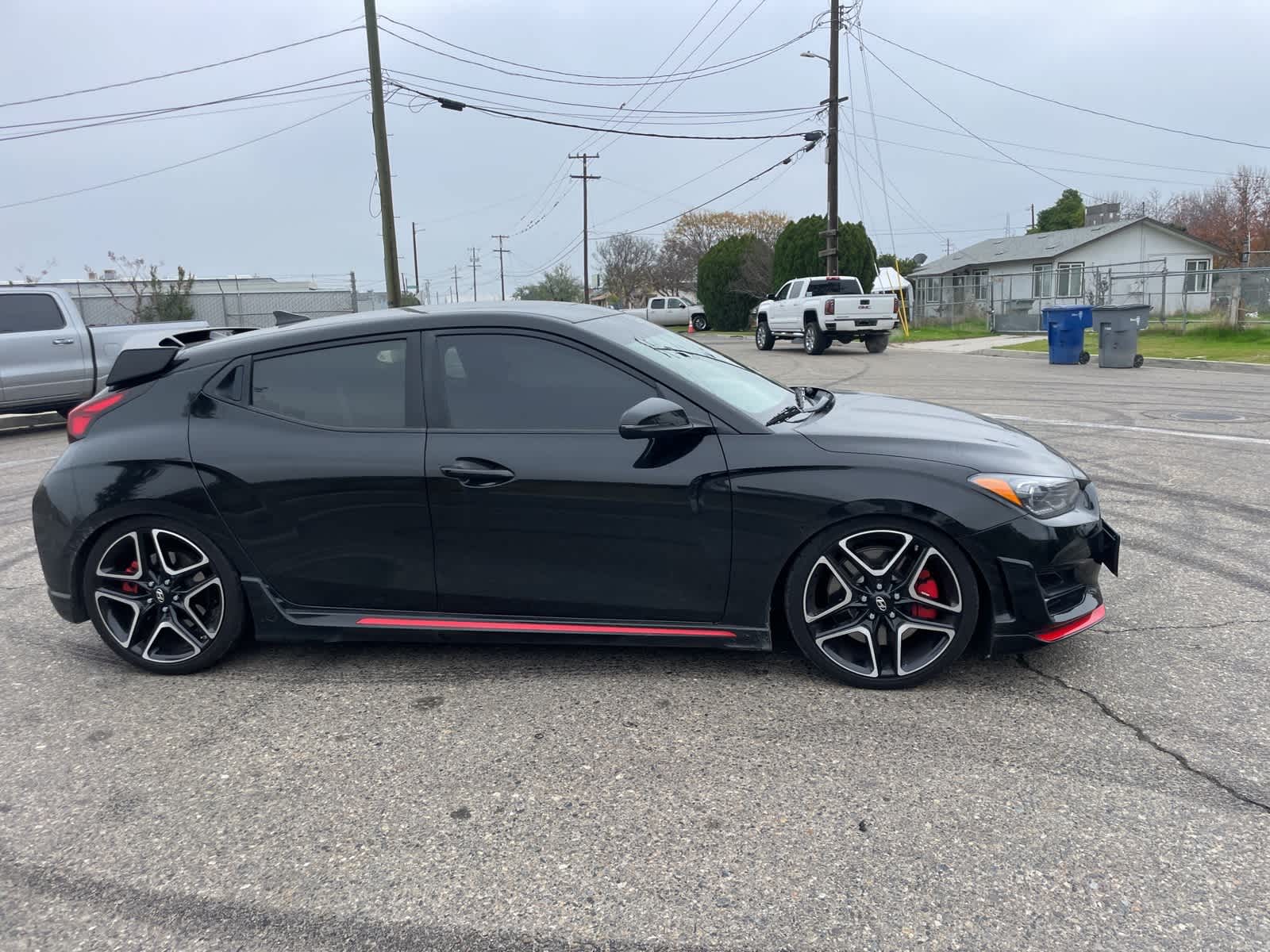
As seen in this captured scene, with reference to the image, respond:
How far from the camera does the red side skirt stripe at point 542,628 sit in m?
3.80

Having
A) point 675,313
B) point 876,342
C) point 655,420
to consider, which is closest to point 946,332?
point 876,342

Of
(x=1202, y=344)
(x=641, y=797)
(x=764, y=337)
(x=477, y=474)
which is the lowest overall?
(x=641, y=797)

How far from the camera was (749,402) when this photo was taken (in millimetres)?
4113

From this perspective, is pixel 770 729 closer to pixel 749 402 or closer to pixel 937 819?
pixel 937 819

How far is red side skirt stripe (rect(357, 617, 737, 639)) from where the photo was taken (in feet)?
12.5

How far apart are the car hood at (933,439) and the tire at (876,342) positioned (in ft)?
68.8

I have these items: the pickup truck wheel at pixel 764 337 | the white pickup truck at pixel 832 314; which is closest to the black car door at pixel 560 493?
the white pickup truck at pixel 832 314

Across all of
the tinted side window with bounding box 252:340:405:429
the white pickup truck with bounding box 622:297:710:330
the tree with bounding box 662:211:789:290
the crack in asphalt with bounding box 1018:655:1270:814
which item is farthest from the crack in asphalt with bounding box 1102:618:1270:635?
the tree with bounding box 662:211:789:290

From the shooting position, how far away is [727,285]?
46594 mm

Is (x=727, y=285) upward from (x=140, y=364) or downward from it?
upward

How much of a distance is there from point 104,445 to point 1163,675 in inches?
176

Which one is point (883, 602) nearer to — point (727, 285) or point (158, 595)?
point (158, 595)

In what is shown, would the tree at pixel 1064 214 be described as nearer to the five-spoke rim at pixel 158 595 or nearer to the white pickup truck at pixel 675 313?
the white pickup truck at pixel 675 313

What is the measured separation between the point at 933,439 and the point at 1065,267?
43541mm
